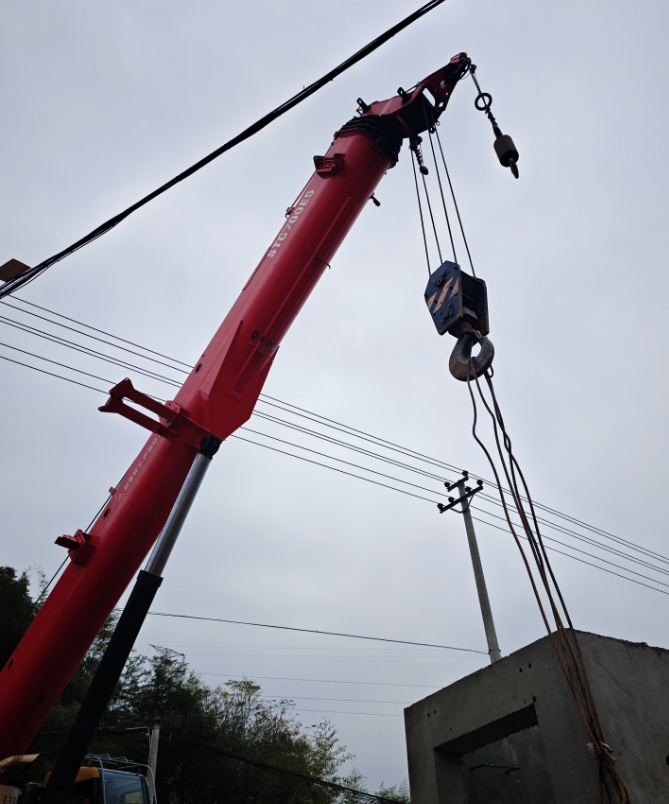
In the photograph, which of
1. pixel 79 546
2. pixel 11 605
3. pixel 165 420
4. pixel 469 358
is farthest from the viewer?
pixel 11 605

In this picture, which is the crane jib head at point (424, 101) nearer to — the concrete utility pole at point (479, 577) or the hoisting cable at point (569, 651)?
the hoisting cable at point (569, 651)

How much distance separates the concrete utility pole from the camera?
12.5 meters

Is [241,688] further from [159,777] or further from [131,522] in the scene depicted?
[131,522]

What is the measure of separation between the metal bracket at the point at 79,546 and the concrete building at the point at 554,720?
2.73 meters

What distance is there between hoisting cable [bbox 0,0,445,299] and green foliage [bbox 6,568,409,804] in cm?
1666

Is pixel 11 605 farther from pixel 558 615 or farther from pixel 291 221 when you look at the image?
pixel 558 615

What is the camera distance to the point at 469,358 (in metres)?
3.64

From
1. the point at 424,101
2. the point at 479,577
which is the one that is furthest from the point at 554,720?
the point at 479,577

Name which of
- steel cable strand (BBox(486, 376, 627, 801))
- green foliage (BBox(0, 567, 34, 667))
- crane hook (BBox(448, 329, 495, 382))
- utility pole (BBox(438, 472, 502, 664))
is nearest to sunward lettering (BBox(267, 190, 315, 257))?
crane hook (BBox(448, 329, 495, 382))

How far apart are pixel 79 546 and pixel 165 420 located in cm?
99

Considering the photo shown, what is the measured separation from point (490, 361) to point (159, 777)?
22428 millimetres

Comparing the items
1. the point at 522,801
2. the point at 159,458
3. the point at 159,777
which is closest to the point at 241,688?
the point at 159,777

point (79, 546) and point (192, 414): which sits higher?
point (192, 414)

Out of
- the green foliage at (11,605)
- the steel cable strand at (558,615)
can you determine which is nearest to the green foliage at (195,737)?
the green foliage at (11,605)
